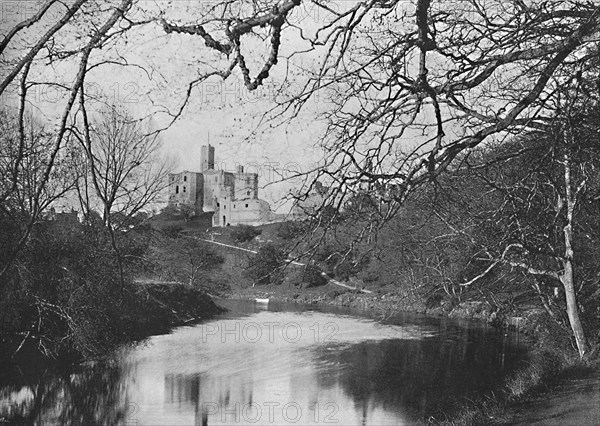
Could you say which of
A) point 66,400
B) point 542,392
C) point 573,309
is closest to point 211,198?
point 66,400

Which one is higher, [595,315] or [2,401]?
[595,315]

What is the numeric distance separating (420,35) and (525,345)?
11915mm

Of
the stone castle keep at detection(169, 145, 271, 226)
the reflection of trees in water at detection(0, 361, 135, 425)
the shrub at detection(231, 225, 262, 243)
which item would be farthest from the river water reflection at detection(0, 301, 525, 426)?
the stone castle keep at detection(169, 145, 271, 226)

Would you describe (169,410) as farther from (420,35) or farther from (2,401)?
(420,35)

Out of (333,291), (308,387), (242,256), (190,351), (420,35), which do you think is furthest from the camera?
(333,291)

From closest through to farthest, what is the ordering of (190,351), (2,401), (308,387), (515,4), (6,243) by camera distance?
(515,4) → (6,243) → (2,401) → (308,387) → (190,351)

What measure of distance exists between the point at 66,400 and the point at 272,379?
3.32 metres

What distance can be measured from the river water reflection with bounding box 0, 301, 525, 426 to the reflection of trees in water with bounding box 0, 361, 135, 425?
0.01 m

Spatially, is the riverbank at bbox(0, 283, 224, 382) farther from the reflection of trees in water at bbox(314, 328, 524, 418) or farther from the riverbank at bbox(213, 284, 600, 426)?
the riverbank at bbox(213, 284, 600, 426)

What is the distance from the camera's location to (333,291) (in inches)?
883

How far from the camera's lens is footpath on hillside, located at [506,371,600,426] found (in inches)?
227

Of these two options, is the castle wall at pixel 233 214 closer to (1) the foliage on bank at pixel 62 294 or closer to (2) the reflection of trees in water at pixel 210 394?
(1) the foliage on bank at pixel 62 294

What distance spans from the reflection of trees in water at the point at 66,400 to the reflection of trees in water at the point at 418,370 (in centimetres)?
341

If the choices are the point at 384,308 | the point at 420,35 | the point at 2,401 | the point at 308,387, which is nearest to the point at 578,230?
the point at 308,387
